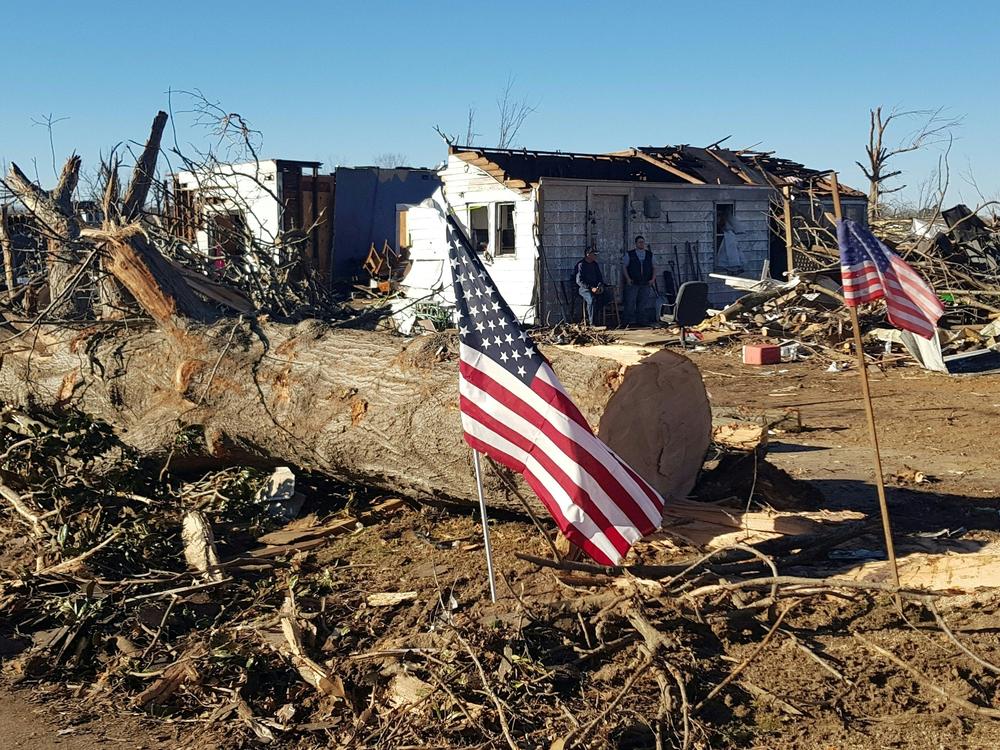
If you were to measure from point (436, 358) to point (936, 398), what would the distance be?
7657mm

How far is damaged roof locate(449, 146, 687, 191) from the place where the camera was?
21141 mm

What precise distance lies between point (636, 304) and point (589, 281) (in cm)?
133

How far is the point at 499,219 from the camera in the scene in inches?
846

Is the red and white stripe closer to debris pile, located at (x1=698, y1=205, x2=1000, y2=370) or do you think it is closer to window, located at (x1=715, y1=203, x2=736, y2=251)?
debris pile, located at (x1=698, y1=205, x2=1000, y2=370)

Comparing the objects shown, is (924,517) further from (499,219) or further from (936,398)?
(499,219)

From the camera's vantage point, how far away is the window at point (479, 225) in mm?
21767

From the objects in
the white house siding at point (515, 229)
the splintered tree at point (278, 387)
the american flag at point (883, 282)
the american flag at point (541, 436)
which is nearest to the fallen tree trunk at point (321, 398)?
the splintered tree at point (278, 387)

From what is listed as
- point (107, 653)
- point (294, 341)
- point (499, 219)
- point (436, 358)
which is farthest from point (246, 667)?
point (499, 219)

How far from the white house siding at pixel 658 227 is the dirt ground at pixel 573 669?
14572mm

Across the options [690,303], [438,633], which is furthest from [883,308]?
[438,633]

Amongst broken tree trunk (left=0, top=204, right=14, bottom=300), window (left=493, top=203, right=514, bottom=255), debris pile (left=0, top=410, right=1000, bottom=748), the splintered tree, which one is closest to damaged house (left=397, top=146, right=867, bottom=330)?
window (left=493, top=203, right=514, bottom=255)

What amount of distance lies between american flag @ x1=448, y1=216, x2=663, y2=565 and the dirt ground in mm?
606

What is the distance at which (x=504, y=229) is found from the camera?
21516 mm

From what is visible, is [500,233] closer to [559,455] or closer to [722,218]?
[722,218]
